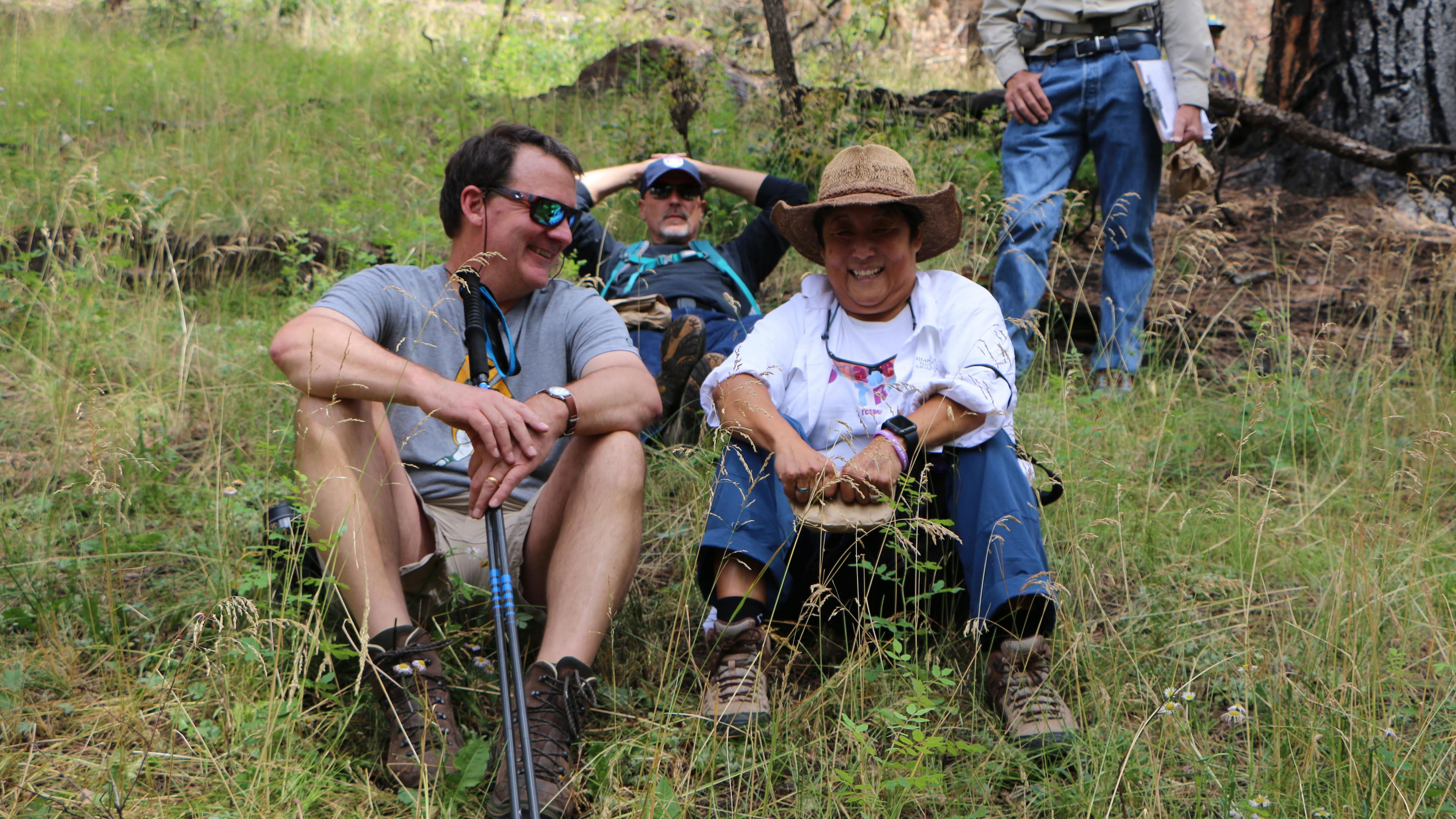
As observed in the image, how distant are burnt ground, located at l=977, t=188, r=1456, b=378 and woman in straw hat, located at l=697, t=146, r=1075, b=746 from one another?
1679 mm

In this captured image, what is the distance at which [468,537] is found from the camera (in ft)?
9.39

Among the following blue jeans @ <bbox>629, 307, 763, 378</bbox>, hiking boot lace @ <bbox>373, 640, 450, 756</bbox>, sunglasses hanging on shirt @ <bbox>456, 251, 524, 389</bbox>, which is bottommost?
hiking boot lace @ <bbox>373, 640, 450, 756</bbox>

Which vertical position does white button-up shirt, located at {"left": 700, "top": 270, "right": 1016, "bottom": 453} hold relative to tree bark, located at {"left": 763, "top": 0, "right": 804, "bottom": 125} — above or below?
below

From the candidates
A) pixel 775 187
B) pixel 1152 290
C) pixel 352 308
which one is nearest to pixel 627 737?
pixel 352 308

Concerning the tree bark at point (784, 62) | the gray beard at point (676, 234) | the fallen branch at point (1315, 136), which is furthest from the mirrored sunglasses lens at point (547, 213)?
the fallen branch at point (1315, 136)

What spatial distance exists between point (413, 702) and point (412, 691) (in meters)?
0.03

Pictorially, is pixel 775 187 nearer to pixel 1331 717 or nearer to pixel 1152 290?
pixel 1152 290

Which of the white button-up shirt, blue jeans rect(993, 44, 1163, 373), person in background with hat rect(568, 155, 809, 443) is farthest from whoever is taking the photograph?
person in background with hat rect(568, 155, 809, 443)

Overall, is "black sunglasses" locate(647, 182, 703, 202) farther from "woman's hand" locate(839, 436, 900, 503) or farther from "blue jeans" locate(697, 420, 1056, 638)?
"woman's hand" locate(839, 436, 900, 503)

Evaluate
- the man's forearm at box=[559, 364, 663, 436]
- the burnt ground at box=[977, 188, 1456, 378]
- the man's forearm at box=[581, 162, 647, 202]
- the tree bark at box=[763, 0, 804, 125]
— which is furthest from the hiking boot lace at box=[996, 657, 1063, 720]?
the tree bark at box=[763, 0, 804, 125]

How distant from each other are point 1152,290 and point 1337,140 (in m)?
1.35

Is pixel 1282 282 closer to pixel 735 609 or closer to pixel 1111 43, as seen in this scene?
pixel 1111 43

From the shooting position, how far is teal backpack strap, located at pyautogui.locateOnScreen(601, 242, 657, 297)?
4.67 meters

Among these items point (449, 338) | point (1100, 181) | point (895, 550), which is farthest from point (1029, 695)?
point (1100, 181)
